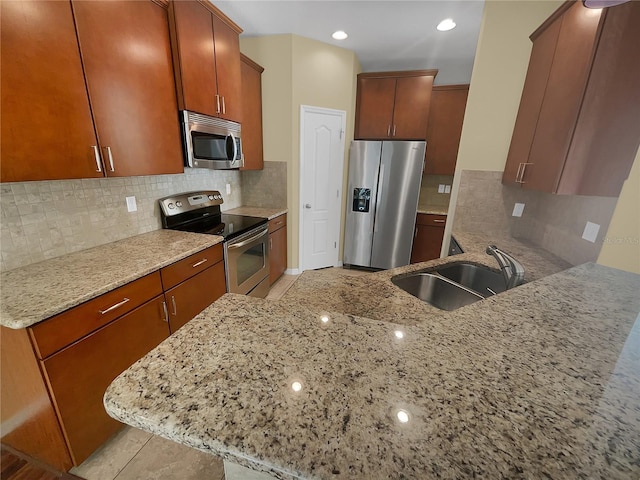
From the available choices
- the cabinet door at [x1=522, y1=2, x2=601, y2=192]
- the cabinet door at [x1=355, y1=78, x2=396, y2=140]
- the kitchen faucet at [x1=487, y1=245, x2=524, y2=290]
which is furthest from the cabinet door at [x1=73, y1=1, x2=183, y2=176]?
the cabinet door at [x1=522, y1=2, x2=601, y2=192]

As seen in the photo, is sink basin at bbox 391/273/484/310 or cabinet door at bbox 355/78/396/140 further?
cabinet door at bbox 355/78/396/140

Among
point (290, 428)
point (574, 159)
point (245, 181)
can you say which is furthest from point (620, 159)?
point (245, 181)

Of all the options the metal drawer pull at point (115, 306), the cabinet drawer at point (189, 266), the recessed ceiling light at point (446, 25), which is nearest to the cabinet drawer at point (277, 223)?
the cabinet drawer at point (189, 266)

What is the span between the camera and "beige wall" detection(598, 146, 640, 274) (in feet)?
4.09

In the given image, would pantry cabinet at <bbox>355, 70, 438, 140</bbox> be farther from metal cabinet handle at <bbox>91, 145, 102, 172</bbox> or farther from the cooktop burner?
metal cabinet handle at <bbox>91, 145, 102, 172</bbox>

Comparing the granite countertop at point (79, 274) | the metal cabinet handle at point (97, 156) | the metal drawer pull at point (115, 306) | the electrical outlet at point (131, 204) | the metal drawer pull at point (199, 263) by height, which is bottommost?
the metal drawer pull at point (115, 306)

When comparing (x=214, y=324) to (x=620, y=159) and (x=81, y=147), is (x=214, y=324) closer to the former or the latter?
(x=81, y=147)

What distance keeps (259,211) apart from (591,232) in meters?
2.73

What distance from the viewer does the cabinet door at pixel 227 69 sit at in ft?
6.68

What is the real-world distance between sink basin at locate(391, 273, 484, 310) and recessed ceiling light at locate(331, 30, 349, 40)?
2.63 m

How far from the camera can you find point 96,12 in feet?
4.17

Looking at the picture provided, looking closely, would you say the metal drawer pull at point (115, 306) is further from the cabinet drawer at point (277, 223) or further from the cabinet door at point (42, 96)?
the cabinet drawer at point (277, 223)

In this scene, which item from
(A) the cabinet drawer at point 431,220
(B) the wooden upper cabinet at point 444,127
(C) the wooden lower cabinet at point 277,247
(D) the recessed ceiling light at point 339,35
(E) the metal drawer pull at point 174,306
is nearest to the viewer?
(E) the metal drawer pull at point 174,306

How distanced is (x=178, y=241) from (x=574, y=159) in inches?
96.7
